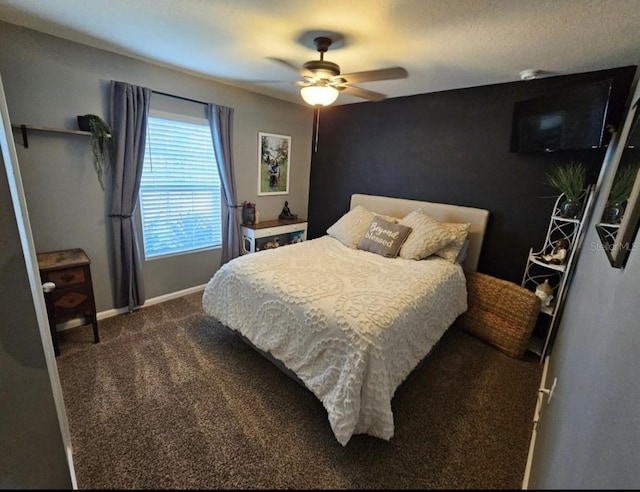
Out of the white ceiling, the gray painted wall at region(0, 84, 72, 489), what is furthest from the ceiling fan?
the gray painted wall at region(0, 84, 72, 489)

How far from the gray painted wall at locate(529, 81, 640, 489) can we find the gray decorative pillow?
168cm

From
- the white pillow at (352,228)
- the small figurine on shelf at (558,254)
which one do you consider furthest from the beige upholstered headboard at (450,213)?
the small figurine on shelf at (558,254)

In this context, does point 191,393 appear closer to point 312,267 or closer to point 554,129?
point 312,267

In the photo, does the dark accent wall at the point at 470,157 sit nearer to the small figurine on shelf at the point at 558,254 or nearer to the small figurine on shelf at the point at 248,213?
the small figurine on shelf at the point at 558,254

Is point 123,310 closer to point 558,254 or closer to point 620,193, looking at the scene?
point 620,193

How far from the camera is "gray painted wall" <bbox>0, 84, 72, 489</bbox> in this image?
3.04 ft

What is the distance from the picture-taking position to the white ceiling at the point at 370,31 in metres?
1.48

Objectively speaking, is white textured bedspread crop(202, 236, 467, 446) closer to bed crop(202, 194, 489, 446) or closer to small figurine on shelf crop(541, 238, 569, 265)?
bed crop(202, 194, 489, 446)

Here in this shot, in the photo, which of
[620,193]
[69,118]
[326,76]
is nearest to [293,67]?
[326,76]

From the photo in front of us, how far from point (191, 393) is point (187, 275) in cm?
174

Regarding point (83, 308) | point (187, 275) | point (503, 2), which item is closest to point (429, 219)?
point (503, 2)

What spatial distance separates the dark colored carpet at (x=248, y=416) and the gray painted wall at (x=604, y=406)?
119 millimetres

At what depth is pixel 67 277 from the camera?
210 cm

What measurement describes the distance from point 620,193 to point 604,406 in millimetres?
1124
